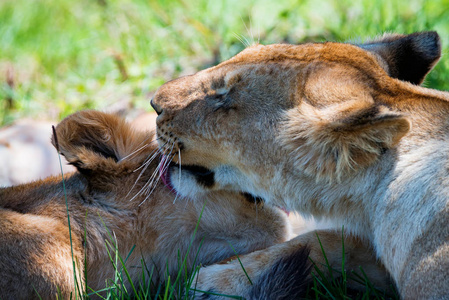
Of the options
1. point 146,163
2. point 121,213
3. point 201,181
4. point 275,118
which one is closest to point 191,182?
point 201,181

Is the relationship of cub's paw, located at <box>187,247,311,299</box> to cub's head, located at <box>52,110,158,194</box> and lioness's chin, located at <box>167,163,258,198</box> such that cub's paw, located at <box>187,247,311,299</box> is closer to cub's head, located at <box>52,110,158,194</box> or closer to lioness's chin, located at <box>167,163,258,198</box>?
lioness's chin, located at <box>167,163,258,198</box>

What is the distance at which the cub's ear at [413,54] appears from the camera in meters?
2.66

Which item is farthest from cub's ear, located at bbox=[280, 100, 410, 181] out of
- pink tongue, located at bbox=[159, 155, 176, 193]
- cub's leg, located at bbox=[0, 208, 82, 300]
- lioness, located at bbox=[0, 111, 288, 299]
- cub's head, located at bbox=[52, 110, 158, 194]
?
cub's leg, located at bbox=[0, 208, 82, 300]

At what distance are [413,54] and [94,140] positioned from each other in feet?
4.95

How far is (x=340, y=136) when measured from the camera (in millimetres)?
2039

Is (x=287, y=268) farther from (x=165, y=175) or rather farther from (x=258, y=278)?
(x=165, y=175)

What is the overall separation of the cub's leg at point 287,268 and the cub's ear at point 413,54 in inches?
32.5

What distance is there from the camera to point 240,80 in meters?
2.36

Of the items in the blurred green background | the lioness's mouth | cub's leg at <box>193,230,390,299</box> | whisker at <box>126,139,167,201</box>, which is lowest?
cub's leg at <box>193,230,390,299</box>

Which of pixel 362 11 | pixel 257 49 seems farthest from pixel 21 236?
pixel 362 11

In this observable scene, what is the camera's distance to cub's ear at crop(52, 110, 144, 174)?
2.45 m

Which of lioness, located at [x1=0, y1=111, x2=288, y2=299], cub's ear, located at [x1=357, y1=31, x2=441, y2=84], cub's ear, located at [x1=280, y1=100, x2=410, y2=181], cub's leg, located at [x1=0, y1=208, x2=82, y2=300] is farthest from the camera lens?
cub's ear, located at [x1=357, y1=31, x2=441, y2=84]

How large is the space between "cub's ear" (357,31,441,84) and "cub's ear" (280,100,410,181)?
27.4 inches

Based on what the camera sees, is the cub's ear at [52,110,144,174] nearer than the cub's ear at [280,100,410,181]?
No
